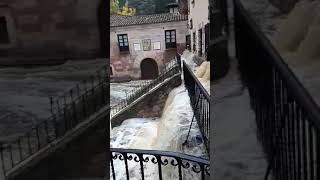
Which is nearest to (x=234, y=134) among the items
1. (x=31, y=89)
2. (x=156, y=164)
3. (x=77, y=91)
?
(x=77, y=91)

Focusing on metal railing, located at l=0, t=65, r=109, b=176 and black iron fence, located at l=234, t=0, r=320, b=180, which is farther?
metal railing, located at l=0, t=65, r=109, b=176

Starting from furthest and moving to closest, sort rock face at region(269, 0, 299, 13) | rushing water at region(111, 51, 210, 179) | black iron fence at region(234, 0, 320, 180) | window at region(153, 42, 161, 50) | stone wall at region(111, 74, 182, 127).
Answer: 1. window at region(153, 42, 161, 50)
2. stone wall at region(111, 74, 182, 127)
3. rushing water at region(111, 51, 210, 179)
4. rock face at region(269, 0, 299, 13)
5. black iron fence at region(234, 0, 320, 180)

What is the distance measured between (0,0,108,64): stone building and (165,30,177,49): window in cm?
850

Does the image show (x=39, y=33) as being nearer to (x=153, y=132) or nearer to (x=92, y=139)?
(x=92, y=139)

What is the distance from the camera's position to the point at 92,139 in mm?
1180

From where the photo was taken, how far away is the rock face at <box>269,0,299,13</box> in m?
1.43

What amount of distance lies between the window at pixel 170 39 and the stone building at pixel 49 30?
27.9 feet

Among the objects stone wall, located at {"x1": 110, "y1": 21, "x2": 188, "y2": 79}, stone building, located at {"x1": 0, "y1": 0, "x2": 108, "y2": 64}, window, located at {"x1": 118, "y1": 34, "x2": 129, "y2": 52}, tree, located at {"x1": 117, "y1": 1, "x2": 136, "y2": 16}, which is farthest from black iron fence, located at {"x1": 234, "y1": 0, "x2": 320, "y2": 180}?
tree, located at {"x1": 117, "y1": 1, "x2": 136, "y2": 16}

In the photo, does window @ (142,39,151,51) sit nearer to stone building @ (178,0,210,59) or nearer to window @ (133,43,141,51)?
window @ (133,43,141,51)

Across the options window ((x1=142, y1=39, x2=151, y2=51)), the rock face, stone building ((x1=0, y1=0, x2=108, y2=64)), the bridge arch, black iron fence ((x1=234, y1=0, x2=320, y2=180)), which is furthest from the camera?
the bridge arch

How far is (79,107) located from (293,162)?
0.64 metres

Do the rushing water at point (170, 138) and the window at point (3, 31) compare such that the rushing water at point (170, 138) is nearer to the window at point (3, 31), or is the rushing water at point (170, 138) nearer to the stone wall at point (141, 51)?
the window at point (3, 31)

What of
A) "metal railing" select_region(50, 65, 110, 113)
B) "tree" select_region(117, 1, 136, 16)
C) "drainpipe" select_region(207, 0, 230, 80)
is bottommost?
"metal railing" select_region(50, 65, 110, 113)

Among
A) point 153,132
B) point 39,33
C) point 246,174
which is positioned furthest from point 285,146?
point 153,132
